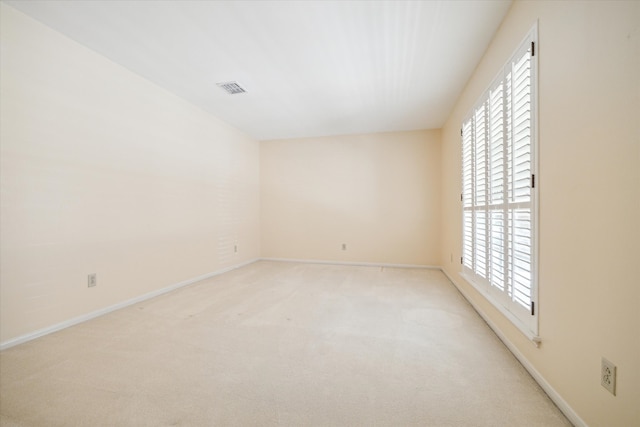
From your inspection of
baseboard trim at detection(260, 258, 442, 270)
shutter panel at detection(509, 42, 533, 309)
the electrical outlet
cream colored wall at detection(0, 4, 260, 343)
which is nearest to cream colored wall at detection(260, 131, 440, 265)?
baseboard trim at detection(260, 258, 442, 270)

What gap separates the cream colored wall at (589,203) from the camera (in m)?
0.93

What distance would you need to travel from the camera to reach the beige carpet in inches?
51.3

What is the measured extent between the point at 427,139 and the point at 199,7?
4.01 m

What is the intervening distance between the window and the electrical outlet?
51 cm

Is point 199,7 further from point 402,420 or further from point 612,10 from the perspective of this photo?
point 402,420

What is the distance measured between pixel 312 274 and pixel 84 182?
306cm

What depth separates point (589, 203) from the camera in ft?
3.70

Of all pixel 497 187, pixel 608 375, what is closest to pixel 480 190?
pixel 497 187

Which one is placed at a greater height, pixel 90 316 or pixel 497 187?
pixel 497 187

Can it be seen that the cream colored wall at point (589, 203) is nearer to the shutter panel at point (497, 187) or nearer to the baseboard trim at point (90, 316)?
the shutter panel at point (497, 187)

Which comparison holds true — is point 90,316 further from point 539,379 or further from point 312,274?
point 539,379

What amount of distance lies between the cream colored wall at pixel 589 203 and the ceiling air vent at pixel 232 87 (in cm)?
276

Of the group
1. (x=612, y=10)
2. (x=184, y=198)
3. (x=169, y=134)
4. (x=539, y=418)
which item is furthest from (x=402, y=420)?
(x=169, y=134)

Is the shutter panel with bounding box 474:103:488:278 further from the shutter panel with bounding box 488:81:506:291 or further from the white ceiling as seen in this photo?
the white ceiling
